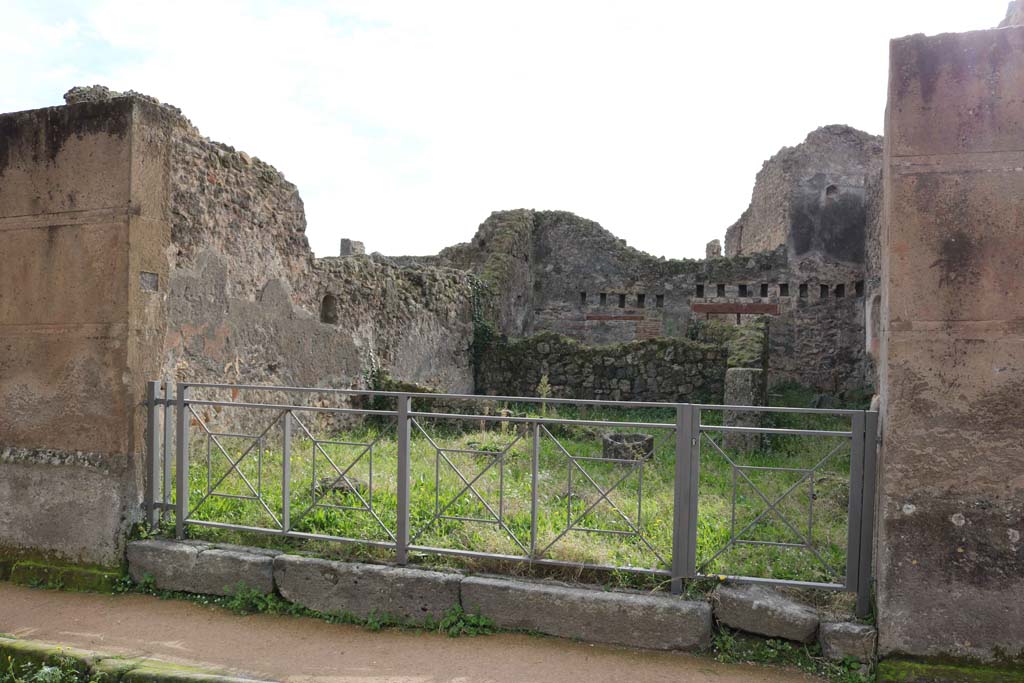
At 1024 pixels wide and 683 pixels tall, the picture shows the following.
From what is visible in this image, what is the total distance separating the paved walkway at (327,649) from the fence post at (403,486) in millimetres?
457

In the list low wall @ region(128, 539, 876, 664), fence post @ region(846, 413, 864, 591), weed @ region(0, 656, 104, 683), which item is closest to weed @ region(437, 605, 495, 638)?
low wall @ region(128, 539, 876, 664)

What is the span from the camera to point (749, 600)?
3.62 meters

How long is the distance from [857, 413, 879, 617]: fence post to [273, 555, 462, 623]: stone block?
7.04 feet

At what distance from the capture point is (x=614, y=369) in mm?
10852

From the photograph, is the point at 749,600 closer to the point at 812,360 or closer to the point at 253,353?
the point at 253,353

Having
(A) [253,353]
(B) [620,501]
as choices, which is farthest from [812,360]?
(A) [253,353]

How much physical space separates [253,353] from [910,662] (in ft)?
19.1

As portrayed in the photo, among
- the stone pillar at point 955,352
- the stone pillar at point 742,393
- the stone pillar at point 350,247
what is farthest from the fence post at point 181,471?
the stone pillar at point 350,247

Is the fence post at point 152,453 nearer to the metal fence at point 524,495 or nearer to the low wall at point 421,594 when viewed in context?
the metal fence at point 524,495

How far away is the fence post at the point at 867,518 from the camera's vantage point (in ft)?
11.8

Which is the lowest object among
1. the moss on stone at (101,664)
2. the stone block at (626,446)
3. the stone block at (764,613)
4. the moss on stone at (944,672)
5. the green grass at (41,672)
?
the green grass at (41,672)

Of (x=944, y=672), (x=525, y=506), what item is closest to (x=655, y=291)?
(x=525, y=506)

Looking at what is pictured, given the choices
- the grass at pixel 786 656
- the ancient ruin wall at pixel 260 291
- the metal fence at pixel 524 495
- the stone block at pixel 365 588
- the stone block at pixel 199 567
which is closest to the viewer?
the grass at pixel 786 656

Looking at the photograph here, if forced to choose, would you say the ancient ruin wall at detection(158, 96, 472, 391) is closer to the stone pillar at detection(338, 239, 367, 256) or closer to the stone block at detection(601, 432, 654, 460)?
the stone block at detection(601, 432, 654, 460)
